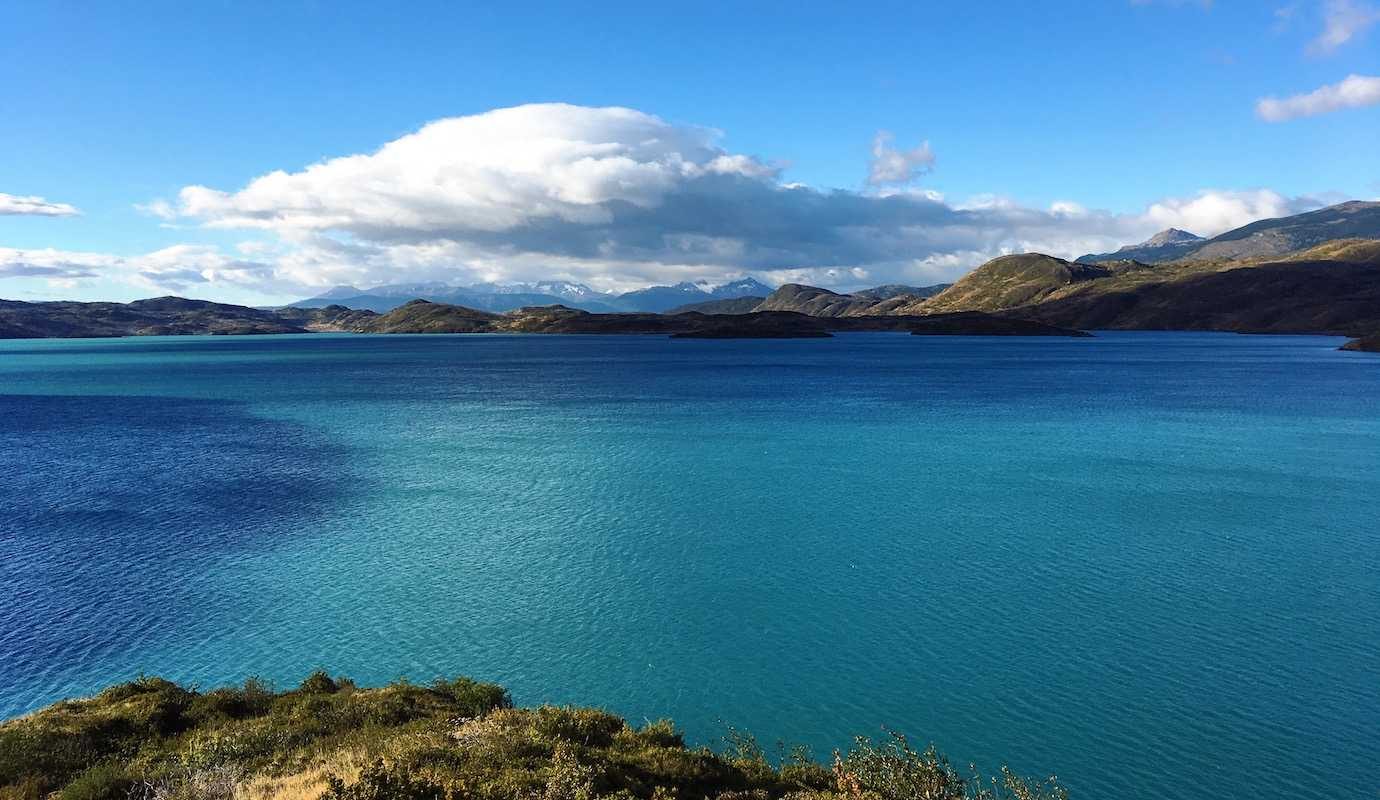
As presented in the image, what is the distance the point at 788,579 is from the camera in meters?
40.5

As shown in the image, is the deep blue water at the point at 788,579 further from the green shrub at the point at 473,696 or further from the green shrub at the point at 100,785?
the green shrub at the point at 100,785

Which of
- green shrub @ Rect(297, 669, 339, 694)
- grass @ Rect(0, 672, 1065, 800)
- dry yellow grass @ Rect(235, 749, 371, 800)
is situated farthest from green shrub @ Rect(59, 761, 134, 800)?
green shrub @ Rect(297, 669, 339, 694)

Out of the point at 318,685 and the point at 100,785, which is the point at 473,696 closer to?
the point at 318,685

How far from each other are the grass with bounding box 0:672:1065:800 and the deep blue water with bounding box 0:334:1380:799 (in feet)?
16.8

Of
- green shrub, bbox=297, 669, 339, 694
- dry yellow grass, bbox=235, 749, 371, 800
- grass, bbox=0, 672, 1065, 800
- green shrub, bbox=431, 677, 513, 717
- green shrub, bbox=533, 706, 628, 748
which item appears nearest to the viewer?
dry yellow grass, bbox=235, 749, 371, 800

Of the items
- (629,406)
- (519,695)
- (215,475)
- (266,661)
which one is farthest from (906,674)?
(629,406)

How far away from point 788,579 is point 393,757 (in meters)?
26.6

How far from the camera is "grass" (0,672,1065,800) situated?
1590 centimetres

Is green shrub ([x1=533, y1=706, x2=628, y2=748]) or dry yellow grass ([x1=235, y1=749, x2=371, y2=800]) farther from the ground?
dry yellow grass ([x1=235, y1=749, x2=371, y2=800])

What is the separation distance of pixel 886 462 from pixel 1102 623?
1480 inches

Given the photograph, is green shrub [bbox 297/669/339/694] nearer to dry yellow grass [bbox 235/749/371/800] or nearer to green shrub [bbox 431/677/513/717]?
green shrub [bbox 431/677/513/717]

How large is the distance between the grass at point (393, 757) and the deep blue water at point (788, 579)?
5.11 metres

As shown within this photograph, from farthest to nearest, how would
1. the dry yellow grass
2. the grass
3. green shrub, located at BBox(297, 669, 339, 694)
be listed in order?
green shrub, located at BBox(297, 669, 339, 694) < the grass < the dry yellow grass

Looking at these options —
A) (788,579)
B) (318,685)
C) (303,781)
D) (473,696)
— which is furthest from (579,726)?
(788,579)
